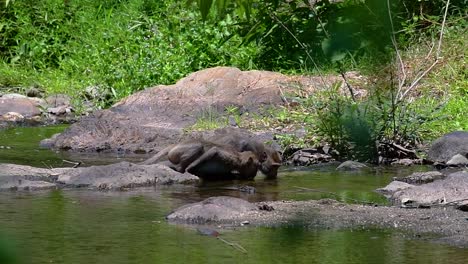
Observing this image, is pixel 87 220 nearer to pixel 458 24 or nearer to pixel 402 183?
pixel 402 183

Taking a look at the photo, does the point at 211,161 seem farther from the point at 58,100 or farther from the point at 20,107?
the point at 58,100

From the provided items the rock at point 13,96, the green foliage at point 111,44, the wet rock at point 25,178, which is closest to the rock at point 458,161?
the wet rock at point 25,178

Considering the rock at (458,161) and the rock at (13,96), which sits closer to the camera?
the rock at (458,161)

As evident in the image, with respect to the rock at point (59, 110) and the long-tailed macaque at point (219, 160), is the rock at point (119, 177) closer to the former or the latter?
the long-tailed macaque at point (219, 160)

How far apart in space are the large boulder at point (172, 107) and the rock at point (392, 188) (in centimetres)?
255

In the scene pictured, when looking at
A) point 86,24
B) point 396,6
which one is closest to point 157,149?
point 86,24

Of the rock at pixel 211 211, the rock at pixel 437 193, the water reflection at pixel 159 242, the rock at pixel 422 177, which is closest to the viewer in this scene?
the water reflection at pixel 159 242

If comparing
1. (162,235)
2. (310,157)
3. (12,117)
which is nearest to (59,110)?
(12,117)

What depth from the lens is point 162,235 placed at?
4.34m

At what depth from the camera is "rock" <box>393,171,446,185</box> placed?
643cm

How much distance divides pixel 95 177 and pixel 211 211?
158 cm

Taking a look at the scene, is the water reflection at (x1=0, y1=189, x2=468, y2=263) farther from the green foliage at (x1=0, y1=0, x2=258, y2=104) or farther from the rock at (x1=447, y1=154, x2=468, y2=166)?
the green foliage at (x1=0, y1=0, x2=258, y2=104)

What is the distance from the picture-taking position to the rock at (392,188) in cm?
580

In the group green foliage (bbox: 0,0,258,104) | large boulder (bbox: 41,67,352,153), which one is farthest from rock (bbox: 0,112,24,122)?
large boulder (bbox: 41,67,352,153)
